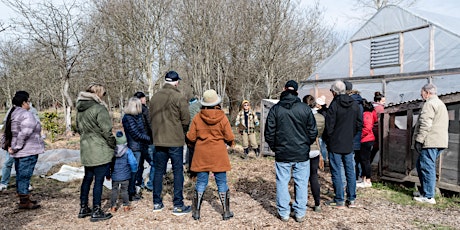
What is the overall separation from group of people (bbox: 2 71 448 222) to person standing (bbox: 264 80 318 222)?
0.04 feet

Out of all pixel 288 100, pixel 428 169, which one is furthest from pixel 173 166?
pixel 428 169

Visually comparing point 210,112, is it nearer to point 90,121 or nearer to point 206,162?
point 206,162

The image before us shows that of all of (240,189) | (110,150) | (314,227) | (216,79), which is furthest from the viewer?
(216,79)

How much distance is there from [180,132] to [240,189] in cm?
228

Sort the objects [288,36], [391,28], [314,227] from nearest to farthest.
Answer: [314,227] → [391,28] → [288,36]

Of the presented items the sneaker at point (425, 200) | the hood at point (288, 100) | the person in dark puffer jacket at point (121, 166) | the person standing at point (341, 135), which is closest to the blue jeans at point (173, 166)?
the person in dark puffer jacket at point (121, 166)

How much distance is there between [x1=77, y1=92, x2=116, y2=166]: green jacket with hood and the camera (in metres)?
4.27

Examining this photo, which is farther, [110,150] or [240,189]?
[240,189]

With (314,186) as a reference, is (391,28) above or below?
above

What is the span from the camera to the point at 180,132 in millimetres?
4621

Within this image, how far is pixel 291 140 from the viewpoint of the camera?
421 centimetres

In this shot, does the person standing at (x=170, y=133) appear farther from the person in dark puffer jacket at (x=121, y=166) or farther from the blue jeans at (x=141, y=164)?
the blue jeans at (x=141, y=164)

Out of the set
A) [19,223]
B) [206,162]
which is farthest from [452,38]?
[19,223]

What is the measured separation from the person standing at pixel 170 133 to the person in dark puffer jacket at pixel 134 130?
0.50m
